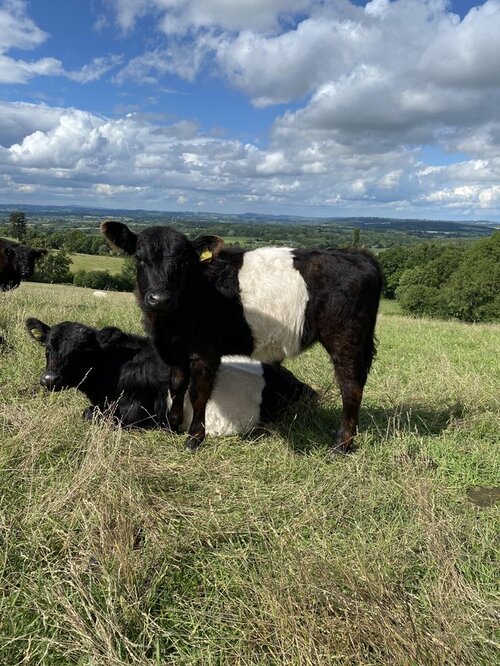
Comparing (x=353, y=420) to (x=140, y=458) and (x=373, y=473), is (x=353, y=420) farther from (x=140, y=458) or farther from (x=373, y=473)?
(x=140, y=458)

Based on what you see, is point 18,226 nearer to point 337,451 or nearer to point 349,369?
point 349,369

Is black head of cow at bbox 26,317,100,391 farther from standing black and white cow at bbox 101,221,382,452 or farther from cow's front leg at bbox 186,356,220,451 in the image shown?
cow's front leg at bbox 186,356,220,451

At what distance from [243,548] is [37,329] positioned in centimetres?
370

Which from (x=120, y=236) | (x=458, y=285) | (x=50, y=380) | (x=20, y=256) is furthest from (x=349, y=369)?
(x=458, y=285)

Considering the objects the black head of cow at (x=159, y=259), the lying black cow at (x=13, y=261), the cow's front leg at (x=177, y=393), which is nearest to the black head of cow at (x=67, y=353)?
the cow's front leg at (x=177, y=393)

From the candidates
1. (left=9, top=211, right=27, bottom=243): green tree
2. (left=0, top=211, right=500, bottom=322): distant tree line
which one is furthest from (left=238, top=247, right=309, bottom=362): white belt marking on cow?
(left=9, top=211, right=27, bottom=243): green tree

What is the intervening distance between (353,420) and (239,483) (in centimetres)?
164

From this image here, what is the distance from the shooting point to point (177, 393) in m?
5.24

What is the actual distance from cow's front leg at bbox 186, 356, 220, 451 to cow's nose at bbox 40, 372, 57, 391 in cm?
145

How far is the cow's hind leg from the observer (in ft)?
16.6

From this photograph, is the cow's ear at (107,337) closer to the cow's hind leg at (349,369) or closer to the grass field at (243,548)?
the grass field at (243,548)

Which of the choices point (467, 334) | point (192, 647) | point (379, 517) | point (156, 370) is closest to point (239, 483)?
point (379, 517)

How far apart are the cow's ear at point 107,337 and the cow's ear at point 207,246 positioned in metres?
1.56

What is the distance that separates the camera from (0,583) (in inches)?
105
